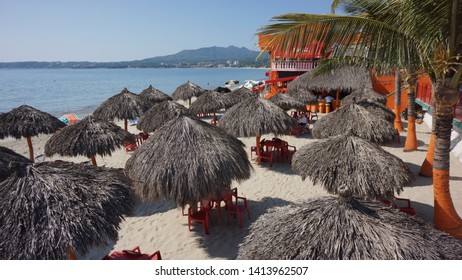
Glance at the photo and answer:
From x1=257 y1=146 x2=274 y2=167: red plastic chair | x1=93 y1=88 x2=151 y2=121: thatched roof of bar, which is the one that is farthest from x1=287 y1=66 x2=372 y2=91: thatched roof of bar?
x1=93 y1=88 x2=151 y2=121: thatched roof of bar

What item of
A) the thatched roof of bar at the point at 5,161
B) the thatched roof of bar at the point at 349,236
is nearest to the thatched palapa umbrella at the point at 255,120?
the thatched roof of bar at the point at 5,161

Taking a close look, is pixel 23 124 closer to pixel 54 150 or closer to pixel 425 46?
pixel 54 150

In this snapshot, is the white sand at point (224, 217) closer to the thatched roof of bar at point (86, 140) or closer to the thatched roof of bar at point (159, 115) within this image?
the thatched roof of bar at point (86, 140)

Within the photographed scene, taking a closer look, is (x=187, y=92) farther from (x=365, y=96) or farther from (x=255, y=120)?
(x=255, y=120)

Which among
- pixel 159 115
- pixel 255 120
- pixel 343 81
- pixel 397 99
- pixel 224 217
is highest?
pixel 343 81

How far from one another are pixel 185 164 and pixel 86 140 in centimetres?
447

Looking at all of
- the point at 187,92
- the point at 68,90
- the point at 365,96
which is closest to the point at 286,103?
the point at 365,96

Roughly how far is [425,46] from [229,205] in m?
4.99

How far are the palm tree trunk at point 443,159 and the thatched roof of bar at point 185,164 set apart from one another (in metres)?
3.85

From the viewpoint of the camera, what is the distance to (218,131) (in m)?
6.72

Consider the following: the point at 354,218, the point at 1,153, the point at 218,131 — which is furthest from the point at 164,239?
the point at 354,218

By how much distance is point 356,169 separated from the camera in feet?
18.2

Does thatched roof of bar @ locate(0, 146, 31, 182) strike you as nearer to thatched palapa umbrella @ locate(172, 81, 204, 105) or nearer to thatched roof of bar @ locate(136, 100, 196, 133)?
thatched roof of bar @ locate(136, 100, 196, 133)

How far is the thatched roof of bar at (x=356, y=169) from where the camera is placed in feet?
17.4
